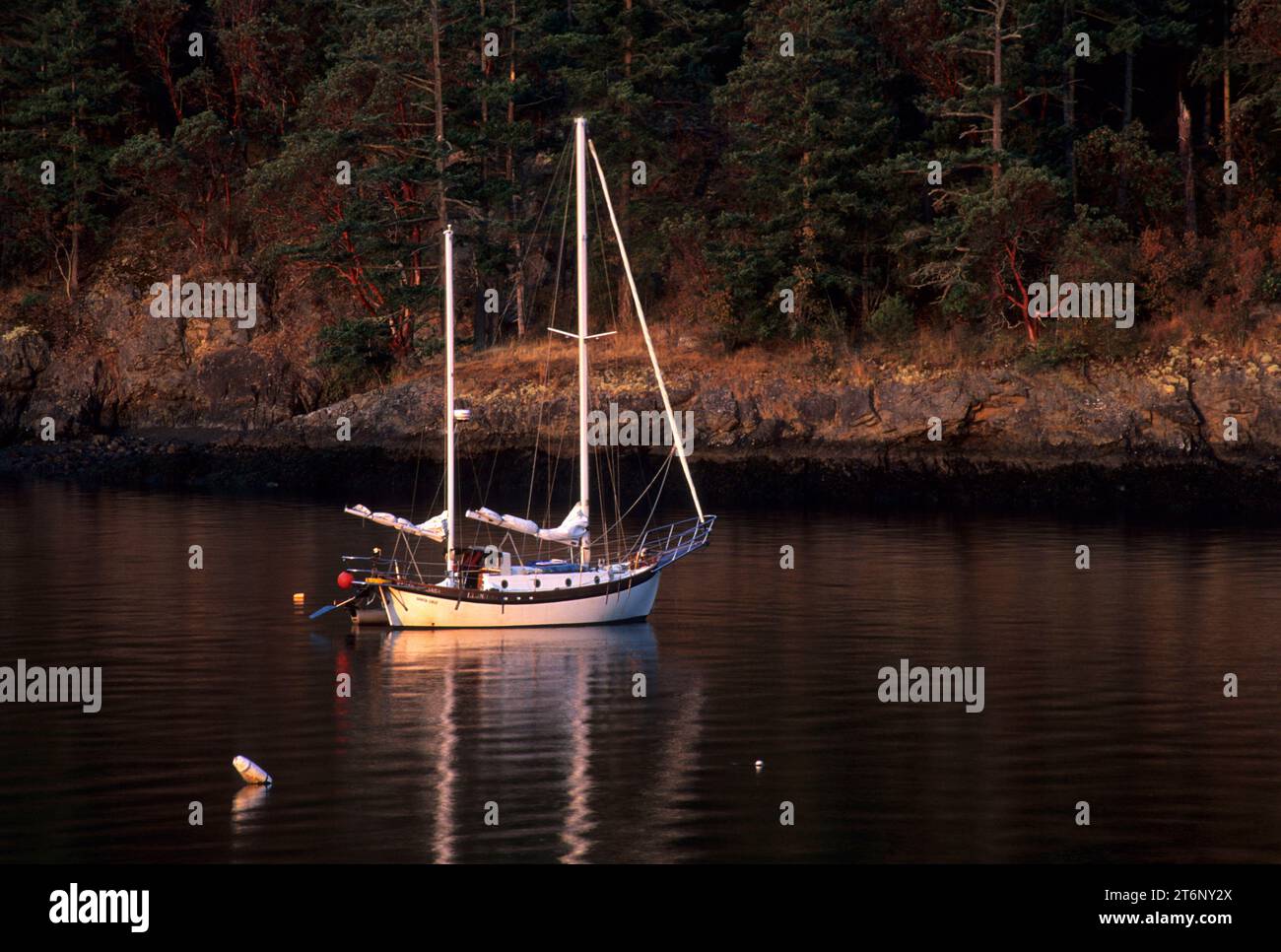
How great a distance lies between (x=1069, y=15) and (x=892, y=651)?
47.2 m

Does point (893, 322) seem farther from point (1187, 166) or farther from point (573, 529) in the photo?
point (573, 529)

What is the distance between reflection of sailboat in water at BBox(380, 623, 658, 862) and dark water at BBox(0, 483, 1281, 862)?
0.31 feet

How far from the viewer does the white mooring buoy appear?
80.7ft

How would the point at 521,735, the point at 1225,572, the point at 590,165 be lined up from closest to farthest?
the point at 521,735
the point at 1225,572
the point at 590,165

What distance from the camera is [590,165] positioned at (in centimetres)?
8100

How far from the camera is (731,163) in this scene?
75.4 metres

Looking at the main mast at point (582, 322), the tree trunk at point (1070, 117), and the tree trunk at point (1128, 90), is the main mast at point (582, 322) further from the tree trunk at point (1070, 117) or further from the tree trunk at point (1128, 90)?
the tree trunk at point (1128, 90)

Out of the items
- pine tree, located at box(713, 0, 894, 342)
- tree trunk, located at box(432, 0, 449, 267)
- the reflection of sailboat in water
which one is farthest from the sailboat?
tree trunk, located at box(432, 0, 449, 267)

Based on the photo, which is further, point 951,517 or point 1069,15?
point 1069,15

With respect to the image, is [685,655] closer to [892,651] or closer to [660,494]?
[892,651]

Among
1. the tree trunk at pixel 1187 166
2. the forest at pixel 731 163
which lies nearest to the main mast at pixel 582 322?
the forest at pixel 731 163

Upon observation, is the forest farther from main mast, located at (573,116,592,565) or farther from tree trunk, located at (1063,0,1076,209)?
main mast, located at (573,116,592,565)

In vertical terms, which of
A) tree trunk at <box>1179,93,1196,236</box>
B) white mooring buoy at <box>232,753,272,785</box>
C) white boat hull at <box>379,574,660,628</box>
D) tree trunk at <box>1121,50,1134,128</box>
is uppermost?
tree trunk at <box>1121,50,1134,128</box>

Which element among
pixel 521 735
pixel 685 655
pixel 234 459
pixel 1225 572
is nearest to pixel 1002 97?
pixel 1225 572
